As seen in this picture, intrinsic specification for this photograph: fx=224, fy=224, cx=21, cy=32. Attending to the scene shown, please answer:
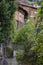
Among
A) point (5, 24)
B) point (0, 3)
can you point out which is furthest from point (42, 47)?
point (5, 24)

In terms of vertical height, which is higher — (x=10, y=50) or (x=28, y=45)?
(x=28, y=45)

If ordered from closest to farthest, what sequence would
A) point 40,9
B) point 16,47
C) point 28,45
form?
1. point 40,9
2. point 28,45
3. point 16,47

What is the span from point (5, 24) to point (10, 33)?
0.70 metres

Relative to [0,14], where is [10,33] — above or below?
below

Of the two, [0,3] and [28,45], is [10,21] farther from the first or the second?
[28,45]

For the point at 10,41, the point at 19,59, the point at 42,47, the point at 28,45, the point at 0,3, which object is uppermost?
the point at 42,47

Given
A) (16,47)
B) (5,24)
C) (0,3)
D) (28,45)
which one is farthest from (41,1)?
(5,24)

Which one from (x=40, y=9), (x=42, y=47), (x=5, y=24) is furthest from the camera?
(x=5, y=24)

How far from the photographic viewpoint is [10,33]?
12852 millimetres

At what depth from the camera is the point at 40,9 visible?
3.59 feet

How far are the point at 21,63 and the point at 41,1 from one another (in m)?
6.72

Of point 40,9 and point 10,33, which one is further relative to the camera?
point 10,33

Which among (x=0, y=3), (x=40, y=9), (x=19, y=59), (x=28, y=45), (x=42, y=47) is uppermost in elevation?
(x=40, y=9)

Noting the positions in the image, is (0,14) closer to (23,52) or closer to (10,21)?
(10,21)
